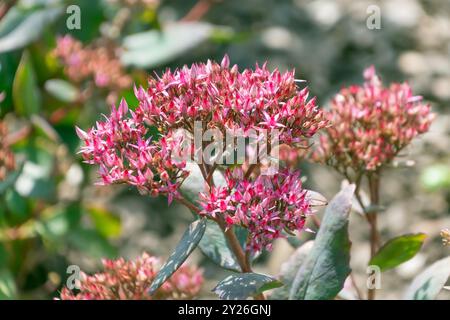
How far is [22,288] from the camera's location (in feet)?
6.93

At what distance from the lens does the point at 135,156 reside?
1128 mm

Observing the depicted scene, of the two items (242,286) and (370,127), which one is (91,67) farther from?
(242,286)

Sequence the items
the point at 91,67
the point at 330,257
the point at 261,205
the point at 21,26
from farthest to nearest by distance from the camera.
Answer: the point at 91,67 → the point at 21,26 → the point at 330,257 → the point at 261,205

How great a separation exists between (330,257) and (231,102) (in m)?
0.28

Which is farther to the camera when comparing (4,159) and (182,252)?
(4,159)

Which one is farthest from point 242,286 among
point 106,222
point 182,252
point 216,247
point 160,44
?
point 160,44

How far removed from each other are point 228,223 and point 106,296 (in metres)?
0.33

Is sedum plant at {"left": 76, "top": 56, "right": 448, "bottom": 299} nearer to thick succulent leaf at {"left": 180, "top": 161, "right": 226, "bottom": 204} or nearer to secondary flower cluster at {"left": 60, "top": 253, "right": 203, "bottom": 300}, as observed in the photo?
thick succulent leaf at {"left": 180, "top": 161, "right": 226, "bottom": 204}

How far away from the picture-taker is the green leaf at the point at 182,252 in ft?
3.59

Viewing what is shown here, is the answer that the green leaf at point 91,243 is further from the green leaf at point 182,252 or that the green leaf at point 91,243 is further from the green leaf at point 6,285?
the green leaf at point 182,252

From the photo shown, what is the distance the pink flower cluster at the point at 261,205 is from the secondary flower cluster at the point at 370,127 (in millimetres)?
296

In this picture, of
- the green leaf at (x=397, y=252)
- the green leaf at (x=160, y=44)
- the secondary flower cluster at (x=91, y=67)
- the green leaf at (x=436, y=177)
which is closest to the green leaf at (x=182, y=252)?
the green leaf at (x=397, y=252)

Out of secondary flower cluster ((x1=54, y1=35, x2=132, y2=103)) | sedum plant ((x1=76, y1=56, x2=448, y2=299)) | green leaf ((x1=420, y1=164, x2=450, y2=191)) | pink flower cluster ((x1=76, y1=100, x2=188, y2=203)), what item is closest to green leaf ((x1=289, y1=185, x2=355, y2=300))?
sedum plant ((x1=76, y1=56, x2=448, y2=299))
